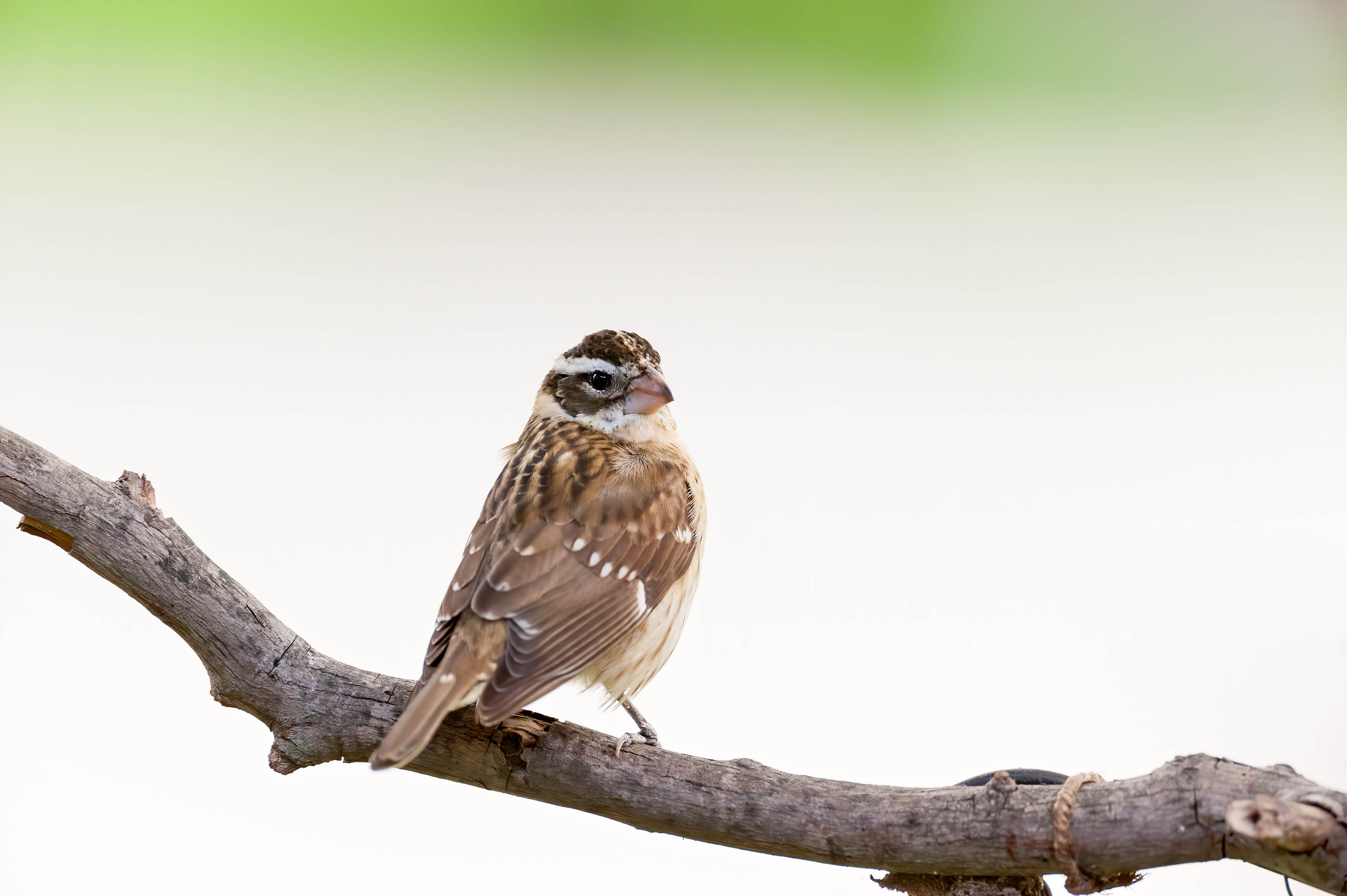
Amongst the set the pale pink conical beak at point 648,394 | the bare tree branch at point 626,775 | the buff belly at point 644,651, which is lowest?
the bare tree branch at point 626,775

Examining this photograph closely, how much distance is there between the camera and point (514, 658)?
6.97ft

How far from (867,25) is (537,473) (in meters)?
3.67

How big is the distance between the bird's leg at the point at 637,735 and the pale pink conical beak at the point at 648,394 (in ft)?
2.42

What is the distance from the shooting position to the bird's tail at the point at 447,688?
1882 millimetres

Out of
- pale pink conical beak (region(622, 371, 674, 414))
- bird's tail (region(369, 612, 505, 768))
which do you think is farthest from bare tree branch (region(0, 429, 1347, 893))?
pale pink conical beak (region(622, 371, 674, 414))

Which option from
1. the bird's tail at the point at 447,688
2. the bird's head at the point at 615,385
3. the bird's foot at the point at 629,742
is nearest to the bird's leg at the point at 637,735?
the bird's foot at the point at 629,742

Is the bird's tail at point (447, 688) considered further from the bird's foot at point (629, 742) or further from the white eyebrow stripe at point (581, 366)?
the white eyebrow stripe at point (581, 366)

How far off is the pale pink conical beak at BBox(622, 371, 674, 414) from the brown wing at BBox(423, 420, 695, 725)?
0.12 metres

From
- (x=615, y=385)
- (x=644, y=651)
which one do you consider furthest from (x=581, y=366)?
(x=644, y=651)

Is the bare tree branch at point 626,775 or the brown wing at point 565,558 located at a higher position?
the brown wing at point 565,558

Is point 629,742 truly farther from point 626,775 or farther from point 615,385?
point 615,385

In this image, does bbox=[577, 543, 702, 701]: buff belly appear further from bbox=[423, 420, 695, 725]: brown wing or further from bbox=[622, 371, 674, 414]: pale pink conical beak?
bbox=[622, 371, 674, 414]: pale pink conical beak

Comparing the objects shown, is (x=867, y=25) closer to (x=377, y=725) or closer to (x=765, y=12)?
(x=765, y=12)

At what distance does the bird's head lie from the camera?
2.80 m
